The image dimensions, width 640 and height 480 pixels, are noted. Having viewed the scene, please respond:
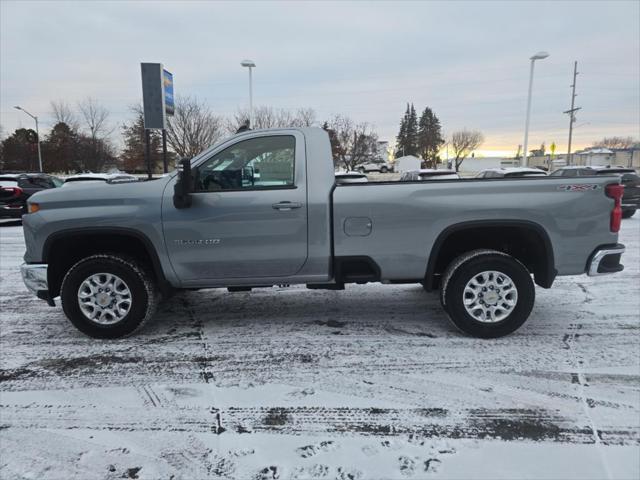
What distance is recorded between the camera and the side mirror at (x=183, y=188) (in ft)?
12.6

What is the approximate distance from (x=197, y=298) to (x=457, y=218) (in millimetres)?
3465

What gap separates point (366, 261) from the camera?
13.5 feet

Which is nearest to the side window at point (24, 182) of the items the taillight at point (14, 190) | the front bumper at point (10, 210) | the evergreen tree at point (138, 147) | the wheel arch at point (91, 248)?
the taillight at point (14, 190)

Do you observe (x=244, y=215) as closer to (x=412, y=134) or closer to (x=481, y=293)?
(x=481, y=293)

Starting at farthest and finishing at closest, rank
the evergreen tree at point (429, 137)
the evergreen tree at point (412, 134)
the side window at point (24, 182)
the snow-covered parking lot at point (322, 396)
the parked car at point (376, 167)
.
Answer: the evergreen tree at point (412, 134) → the evergreen tree at point (429, 137) → the parked car at point (376, 167) → the side window at point (24, 182) → the snow-covered parking lot at point (322, 396)

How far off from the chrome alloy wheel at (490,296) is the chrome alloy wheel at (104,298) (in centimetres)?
326

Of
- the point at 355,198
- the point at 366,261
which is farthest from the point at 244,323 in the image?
the point at 355,198

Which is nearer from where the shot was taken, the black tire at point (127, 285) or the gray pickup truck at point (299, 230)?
the gray pickup truck at point (299, 230)

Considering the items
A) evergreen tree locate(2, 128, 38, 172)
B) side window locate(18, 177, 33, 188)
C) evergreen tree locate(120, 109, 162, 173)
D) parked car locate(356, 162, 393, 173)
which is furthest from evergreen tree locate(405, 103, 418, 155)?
side window locate(18, 177, 33, 188)

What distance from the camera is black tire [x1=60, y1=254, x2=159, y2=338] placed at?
13.4 feet

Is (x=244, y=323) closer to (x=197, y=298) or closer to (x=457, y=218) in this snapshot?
(x=197, y=298)

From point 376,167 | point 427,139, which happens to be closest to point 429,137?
point 427,139

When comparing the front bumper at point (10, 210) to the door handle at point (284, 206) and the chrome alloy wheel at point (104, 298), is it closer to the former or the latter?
the chrome alloy wheel at point (104, 298)

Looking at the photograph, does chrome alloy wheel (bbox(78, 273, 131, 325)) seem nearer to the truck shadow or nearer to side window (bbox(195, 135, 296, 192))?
the truck shadow
